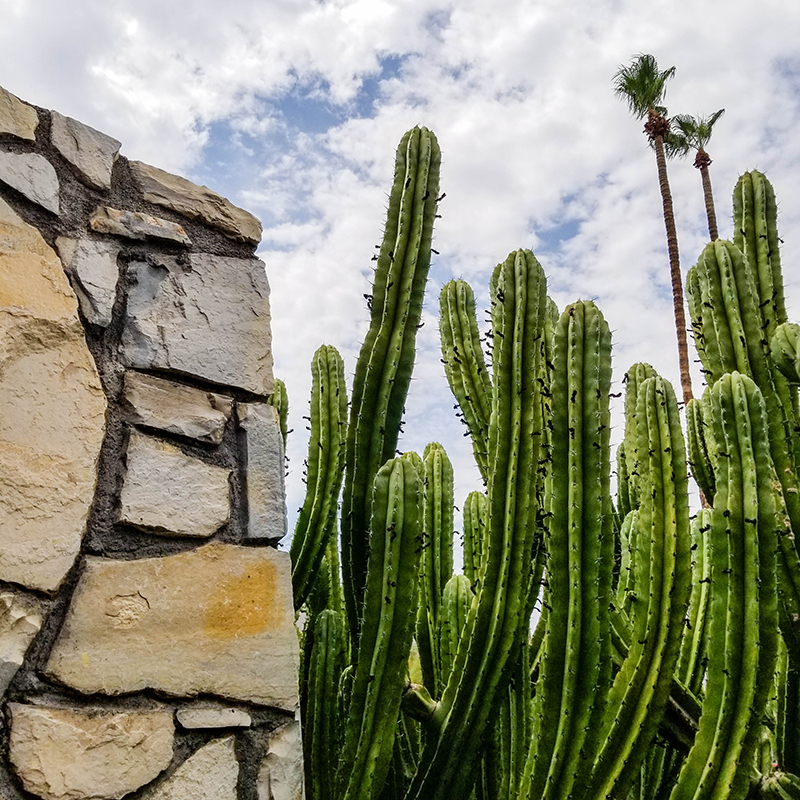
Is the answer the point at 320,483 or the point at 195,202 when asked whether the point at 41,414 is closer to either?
the point at 195,202

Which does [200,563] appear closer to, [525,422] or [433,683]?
[525,422]

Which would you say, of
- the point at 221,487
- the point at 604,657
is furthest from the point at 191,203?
the point at 604,657

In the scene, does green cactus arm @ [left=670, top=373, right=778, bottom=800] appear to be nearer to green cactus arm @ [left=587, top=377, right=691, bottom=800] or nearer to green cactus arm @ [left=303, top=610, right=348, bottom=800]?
green cactus arm @ [left=587, top=377, right=691, bottom=800]

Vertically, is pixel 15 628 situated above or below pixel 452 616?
below

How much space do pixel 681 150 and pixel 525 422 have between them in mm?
19515

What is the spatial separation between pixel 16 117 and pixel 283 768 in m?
1.49

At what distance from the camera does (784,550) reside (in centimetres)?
240

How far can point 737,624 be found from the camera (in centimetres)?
199

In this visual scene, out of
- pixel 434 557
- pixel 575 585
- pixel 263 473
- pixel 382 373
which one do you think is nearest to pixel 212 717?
pixel 263 473

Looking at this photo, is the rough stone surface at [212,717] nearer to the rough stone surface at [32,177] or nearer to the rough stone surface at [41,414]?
the rough stone surface at [41,414]

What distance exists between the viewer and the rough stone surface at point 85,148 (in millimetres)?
1834

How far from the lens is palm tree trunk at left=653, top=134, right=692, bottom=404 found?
1473cm

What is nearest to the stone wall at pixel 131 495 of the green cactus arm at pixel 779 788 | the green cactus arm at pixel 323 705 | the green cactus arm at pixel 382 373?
the green cactus arm at pixel 382 373

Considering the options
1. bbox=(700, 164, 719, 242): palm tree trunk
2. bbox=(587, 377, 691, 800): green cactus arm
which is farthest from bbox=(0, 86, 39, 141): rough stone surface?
bbox=(700, 164, 719, 242): palm tree trunk
